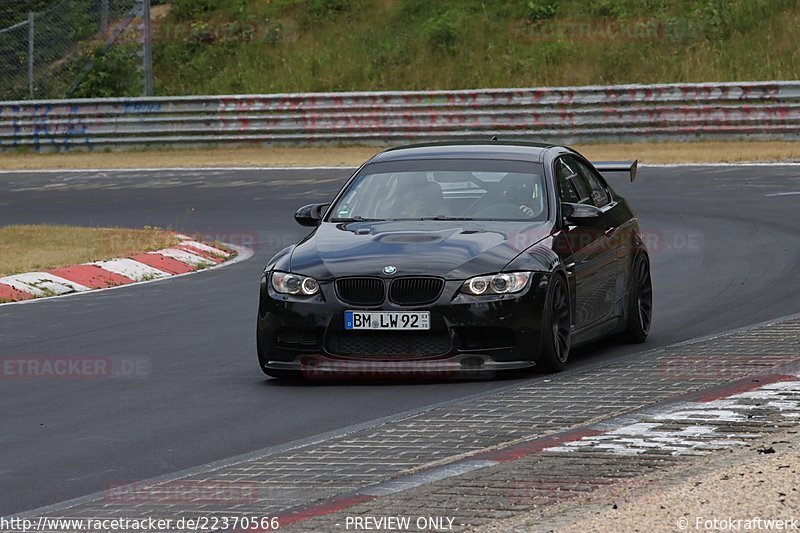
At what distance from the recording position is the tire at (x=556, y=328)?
9.95 meters

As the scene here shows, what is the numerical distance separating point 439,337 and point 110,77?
32.1 metres

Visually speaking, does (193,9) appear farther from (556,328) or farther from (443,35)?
(556,328)

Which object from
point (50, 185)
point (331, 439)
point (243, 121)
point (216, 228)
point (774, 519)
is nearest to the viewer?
point (774, 519)

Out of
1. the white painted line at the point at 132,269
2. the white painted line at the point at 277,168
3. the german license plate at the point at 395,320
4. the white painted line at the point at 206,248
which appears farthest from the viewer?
the white painted line at the point at 277,168

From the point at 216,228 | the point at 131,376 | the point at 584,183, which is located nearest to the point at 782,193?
the point at 216,228

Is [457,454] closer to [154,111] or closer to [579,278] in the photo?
[579,278]

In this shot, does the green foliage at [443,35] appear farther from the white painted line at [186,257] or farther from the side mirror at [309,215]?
the side mirror at [309,215]

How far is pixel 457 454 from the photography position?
7.55 m

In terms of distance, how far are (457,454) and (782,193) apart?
1572 centimetres

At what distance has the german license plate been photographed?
384 inches

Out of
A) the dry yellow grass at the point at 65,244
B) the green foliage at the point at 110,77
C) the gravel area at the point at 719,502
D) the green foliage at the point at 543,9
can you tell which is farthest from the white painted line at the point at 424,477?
the green foliage at the point at 110,77

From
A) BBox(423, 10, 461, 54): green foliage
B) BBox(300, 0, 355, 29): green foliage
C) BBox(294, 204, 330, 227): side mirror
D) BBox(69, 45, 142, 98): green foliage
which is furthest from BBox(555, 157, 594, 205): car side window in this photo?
BBox(300, 0, 355, 29): green foliage

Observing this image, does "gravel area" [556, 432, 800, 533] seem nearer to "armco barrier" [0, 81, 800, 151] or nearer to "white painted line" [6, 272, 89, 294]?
"white painted line" [6, 272, 89, 294]

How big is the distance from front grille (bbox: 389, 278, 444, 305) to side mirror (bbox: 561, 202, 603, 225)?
1276mm
